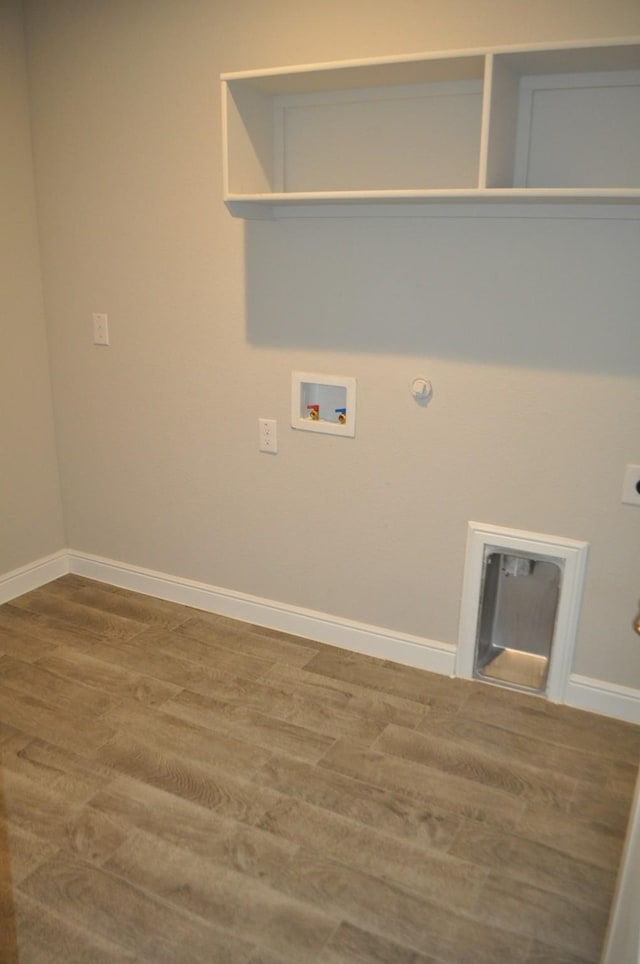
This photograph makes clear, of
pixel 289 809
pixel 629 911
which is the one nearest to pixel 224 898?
pixel 289 809

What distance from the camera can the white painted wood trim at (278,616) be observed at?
297 centimetres

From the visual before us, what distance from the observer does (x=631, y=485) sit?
2.48 m

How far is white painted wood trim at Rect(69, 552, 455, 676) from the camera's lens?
9.75 feet

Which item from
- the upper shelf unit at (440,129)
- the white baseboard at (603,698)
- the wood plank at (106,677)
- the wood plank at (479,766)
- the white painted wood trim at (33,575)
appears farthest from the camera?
the white painted wood trim at (33,575)

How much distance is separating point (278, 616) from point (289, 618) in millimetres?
51

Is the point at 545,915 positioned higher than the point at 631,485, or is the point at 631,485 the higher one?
the point at 631,485

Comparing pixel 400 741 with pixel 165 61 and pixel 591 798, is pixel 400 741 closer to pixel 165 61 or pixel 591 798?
pixel 591 798

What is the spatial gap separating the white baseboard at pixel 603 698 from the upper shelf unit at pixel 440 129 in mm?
1529

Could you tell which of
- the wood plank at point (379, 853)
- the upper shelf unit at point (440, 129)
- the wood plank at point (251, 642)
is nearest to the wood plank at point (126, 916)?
the wood plank at point (379, 853)

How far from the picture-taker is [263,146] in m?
2.68

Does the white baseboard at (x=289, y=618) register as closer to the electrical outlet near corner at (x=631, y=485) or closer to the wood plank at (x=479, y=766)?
the wood plank at (x=479, y=766)

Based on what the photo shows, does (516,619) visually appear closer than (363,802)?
No

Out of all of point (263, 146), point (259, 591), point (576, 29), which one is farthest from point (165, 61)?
point (259, 591)

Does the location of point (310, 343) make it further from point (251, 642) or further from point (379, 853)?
point (379, 853)
